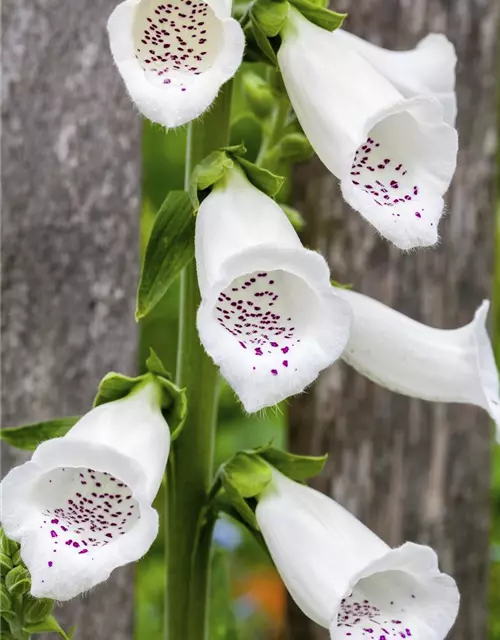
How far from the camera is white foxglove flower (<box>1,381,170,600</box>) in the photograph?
A: 0.65 metres

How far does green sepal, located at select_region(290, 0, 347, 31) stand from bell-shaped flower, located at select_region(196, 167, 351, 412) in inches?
6.0

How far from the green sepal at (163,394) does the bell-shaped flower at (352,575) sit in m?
0.10

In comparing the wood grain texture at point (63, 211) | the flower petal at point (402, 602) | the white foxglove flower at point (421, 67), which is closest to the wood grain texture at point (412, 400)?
the wood grain texture at point (63, 211)

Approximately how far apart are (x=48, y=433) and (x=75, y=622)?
473 mm

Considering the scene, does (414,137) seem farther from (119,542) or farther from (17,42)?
(17,42)

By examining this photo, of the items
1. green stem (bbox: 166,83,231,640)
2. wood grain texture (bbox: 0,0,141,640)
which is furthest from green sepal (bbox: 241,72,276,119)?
wood grain texture (bbox: 0,0,141,640)

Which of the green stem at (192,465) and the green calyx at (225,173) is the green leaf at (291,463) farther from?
the green calyx at (225,173)

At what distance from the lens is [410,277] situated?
60.8 inches

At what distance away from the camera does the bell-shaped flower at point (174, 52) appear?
2.19 ft

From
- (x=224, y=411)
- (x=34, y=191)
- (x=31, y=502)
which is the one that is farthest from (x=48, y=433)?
(x=224, y=411)

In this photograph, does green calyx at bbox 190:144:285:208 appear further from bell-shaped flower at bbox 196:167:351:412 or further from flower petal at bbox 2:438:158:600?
flower petal at bbox 2:438:158:600

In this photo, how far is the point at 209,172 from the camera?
74 cm

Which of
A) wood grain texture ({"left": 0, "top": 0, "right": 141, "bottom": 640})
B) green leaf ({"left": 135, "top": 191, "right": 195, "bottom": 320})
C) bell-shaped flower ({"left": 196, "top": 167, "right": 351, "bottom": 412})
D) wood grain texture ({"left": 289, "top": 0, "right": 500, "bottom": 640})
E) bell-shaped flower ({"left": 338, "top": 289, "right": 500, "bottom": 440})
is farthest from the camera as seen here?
wood grain texture ({"left": 289, "top": 0, "right": 500, "bottom": 640})

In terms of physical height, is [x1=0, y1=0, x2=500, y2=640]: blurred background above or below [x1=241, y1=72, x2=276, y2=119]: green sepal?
below
